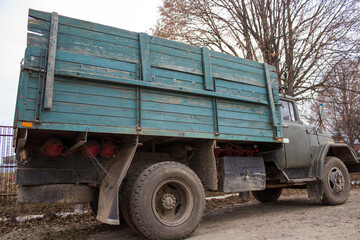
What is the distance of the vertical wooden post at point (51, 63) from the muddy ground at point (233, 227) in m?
2.44

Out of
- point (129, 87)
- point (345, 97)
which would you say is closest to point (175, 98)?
point (129, 87)

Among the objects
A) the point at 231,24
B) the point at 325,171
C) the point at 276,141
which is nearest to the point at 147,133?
the point at 276,141

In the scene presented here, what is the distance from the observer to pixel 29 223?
5.55m

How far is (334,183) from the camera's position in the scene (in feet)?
20.3

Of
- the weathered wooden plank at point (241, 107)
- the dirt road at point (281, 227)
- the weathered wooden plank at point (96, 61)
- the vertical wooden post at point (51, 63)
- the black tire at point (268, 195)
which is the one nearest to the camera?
the vertical wooden post at point (51, 63)

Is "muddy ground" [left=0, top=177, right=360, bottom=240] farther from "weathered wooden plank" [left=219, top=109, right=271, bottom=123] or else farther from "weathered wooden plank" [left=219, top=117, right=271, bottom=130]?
"weathered wooden plank" [left=219, top=109, right=271, bottom=123]

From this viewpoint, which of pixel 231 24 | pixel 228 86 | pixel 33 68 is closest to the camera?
pixel 33 68

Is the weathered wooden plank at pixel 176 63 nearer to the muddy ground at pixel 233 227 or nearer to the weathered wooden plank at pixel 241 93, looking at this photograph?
the weathered wooden plank at pixel 241 93

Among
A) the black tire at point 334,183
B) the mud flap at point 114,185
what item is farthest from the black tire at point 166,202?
the black tire at point 334,183

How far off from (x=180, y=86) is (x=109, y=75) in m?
1.13

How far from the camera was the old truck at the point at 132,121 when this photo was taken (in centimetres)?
342

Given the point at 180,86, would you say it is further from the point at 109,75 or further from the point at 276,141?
the point at 276,141

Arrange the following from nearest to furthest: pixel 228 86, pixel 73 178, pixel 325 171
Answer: pixel 73 178
pixel 228 86
pixel 325 171

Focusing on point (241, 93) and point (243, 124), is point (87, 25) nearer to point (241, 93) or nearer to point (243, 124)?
point (241, 93)
